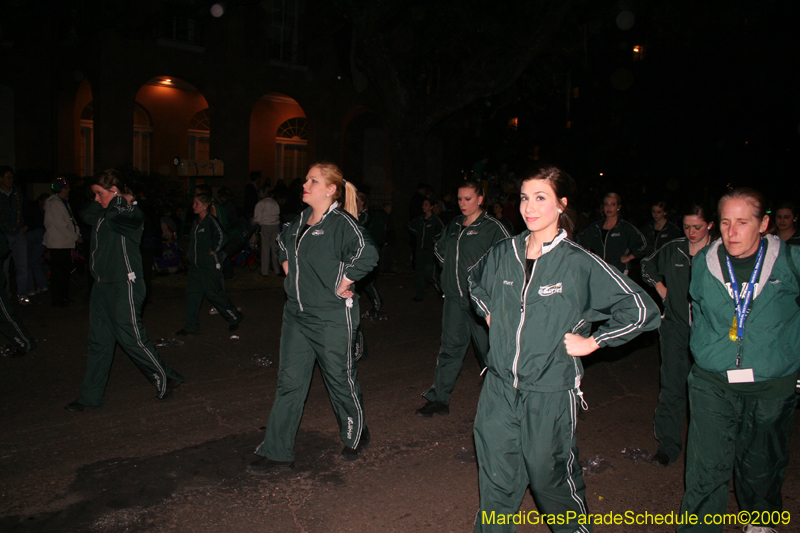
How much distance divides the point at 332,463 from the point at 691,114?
3131cm

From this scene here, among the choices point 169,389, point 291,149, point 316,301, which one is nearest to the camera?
point 316,301

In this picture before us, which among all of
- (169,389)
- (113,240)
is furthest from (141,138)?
(169,389)

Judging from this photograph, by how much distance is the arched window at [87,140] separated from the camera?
22245 millimetres

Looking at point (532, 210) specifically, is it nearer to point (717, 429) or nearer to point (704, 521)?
point (717, 429)

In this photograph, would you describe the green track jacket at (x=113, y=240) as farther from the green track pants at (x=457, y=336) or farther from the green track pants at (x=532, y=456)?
the green track pants at (x=532, y=456)

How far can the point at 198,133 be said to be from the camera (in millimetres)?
23328

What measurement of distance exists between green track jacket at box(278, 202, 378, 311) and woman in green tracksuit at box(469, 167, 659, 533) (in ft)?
4.91

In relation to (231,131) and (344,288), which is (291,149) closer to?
(231,131)

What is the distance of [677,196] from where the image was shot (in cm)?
3269

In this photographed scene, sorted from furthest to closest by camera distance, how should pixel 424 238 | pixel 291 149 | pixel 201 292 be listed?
pixel 291 149 < pixel 424 238 < pixel 201 292

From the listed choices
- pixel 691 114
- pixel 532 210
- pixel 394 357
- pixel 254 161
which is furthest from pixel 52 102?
pixel 691 114

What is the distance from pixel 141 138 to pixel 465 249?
19720mm

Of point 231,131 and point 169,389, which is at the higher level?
point 231,131

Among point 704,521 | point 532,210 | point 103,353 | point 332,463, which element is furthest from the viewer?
point 103,353
